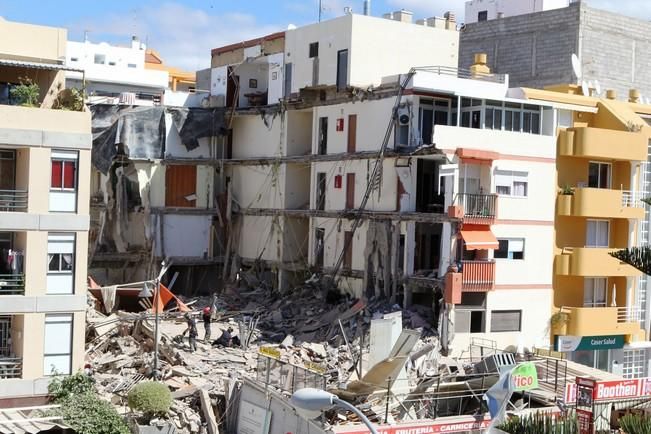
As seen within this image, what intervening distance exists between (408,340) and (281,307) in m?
14.1

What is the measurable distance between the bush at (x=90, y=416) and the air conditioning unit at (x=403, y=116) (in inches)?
683

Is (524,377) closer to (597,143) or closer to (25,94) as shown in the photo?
(597,143)

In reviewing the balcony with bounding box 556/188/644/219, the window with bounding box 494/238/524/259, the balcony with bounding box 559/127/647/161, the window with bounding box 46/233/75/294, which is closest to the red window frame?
the window with bounding box 46/233/75/294

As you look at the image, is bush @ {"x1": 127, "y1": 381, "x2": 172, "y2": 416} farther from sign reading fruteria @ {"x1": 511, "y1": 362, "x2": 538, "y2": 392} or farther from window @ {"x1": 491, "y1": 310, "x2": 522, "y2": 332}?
window @ {"x1": 491, "y1": 310, "x2": 522, "y2": 332}

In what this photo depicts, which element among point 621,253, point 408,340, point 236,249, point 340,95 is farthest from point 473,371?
point 236,249

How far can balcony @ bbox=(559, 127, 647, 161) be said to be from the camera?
44.3 m

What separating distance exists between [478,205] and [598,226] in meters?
7.16

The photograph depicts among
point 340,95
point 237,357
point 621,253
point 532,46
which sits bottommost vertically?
point 237,357

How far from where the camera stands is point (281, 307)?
46969 mm

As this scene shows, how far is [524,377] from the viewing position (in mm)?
31953

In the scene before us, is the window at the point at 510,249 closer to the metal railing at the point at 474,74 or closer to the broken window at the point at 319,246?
the metal railing at the point at 474,74

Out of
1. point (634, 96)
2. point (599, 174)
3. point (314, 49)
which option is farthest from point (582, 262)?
point (314, 49)

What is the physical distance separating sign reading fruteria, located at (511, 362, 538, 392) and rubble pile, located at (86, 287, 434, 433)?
551 centimetres

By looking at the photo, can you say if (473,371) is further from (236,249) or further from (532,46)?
(532,46)
